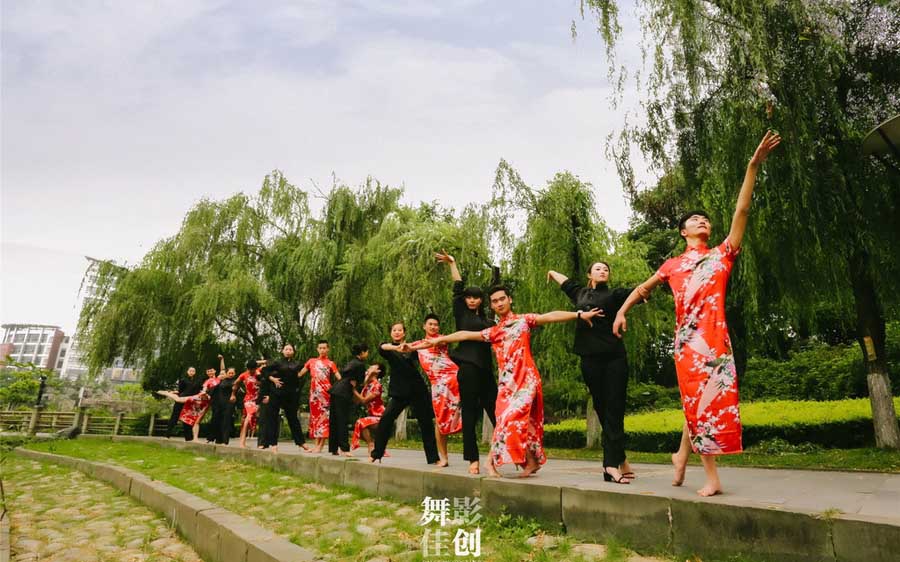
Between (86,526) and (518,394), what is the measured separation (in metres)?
3.96

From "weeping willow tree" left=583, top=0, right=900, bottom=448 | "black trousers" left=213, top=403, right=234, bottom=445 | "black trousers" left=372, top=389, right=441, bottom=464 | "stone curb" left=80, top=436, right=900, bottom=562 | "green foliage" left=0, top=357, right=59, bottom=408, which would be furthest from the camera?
"black trousers" left=213, top=403, right=234, bottom=445

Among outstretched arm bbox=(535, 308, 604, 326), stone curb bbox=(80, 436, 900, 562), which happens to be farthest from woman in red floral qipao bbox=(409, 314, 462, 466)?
outstretched arm bbox=(535, 308, 604, 326)

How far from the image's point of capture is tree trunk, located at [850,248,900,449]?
8094 millimetres

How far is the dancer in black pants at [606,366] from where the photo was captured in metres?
Result: 4.11

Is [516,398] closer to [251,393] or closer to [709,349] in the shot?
[709,349]

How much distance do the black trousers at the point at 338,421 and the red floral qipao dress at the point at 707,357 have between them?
5062 mm

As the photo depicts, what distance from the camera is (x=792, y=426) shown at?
9.91 meters

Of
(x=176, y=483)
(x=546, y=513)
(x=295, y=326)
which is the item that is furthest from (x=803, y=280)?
(x=295, y=326)

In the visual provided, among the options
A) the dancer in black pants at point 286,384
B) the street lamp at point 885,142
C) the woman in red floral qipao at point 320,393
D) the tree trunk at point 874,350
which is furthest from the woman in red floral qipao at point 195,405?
the street lamp at point 885,142

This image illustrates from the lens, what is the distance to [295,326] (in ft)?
56.9

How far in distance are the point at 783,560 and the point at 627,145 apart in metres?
8.16

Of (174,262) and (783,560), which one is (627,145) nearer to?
(783,560)

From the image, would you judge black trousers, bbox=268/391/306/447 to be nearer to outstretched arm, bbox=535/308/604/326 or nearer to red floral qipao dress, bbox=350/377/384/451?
red floral qipao dress, bbox=350/377/384/451

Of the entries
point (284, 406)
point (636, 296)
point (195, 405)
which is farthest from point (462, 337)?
point (195, 405)
